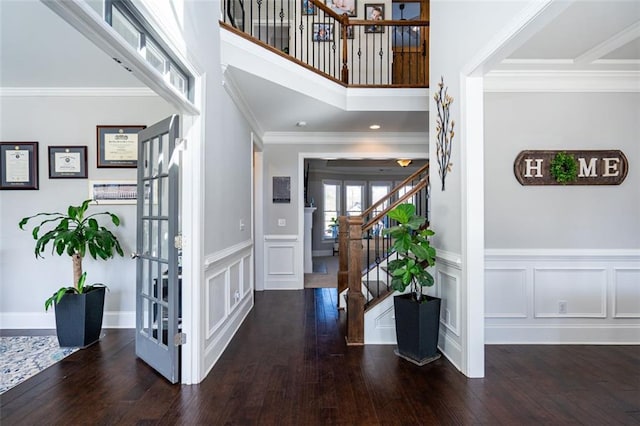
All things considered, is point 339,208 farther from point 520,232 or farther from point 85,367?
point 85,367

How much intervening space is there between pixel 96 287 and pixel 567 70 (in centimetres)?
519

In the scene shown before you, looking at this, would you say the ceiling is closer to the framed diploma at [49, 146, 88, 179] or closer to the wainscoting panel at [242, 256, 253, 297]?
the framed diploma at [49, 146, 88, 179]

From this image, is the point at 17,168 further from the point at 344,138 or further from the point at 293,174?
the point at 344,138

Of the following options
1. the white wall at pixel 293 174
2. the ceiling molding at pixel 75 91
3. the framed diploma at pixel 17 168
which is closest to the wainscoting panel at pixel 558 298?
the white wall at pixel 293 174

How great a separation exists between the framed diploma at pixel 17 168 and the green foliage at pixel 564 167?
→ 557 cm

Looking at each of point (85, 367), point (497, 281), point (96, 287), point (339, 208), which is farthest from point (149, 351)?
point (339, 208)

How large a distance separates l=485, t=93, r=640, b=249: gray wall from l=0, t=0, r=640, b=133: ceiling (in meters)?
0.33

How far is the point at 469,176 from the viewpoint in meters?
2.54

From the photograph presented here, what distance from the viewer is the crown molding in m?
5.57

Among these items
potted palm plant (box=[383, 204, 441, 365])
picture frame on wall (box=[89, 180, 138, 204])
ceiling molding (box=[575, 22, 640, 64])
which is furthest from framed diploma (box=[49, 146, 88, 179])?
ceiling molding (box=[575, 22, 640, 64])

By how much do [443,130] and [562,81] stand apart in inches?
54.6

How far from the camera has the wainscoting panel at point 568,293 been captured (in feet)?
10.6

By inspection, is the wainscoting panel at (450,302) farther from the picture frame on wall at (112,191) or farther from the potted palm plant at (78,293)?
the picture frame on wall at (112,191)

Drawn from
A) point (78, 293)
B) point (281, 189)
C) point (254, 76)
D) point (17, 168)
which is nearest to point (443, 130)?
point (254, 76)
